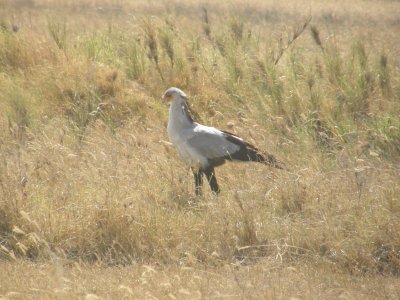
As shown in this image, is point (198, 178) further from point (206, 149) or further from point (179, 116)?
point (179, 116)

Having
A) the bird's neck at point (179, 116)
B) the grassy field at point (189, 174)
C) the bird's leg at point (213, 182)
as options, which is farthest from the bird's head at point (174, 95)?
the bird's leg at point (213, 182)

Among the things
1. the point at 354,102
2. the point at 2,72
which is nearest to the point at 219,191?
the point at 354,102

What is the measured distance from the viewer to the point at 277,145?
7.26m

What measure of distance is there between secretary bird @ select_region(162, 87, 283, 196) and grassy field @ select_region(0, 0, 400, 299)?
0.54 ft

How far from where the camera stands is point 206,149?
21.1 feet

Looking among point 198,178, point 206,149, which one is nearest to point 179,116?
point 206,149

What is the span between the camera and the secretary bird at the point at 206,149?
21.1 feet

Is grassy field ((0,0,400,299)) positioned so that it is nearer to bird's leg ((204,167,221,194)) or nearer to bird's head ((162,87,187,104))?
bird's leg ((204,167,221,194))

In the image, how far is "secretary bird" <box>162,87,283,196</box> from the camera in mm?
6418

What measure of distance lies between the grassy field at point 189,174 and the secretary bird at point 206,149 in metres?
0.16

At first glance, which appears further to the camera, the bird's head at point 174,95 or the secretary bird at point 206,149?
the bird's head at point 174,95

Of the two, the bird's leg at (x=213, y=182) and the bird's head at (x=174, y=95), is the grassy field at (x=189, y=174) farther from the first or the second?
the bird's head at (x=174, y=95)

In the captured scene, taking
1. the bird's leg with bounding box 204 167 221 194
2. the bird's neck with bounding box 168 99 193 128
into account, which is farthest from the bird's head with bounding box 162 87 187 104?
the bird's leg with bounding box 204 167 221 194

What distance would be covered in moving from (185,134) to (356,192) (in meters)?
1.41
